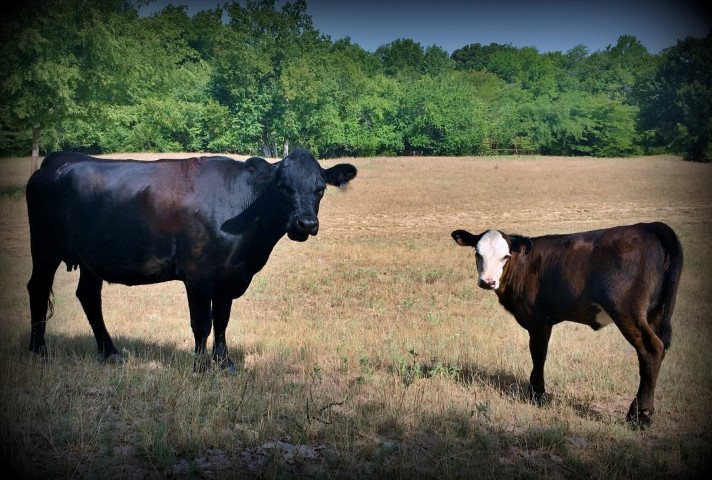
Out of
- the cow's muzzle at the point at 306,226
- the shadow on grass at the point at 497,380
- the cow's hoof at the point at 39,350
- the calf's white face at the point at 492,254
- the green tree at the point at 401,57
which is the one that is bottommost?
the shadow on grass at the point at 497,380

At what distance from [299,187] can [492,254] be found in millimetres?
2186

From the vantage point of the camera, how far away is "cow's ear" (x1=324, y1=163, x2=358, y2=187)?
298 inches

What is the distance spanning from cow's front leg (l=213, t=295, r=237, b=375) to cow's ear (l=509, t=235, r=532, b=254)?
10.9 feet

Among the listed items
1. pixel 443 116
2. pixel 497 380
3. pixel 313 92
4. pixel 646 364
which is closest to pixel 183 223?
pixel 497 380

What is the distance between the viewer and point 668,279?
20.9ft

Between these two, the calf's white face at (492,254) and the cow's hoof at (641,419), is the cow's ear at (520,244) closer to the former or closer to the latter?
the calf's white face at (492,254)

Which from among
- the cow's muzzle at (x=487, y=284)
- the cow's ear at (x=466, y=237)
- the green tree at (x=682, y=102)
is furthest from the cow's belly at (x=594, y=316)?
the green tree at (x=682, y=102)

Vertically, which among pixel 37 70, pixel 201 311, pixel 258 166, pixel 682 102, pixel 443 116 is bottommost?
pixel 201 311

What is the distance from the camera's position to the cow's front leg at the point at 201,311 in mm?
7449

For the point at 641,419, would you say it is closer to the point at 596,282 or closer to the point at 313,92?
the point at 596,282

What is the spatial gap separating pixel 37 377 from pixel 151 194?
2.26 metres

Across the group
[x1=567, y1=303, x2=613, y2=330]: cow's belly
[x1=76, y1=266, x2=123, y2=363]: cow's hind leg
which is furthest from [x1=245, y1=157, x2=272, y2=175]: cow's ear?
[x1=567, y1=303, x2=613, y2=330]: cow's belly

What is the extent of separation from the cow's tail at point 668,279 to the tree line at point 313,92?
4.15 meters

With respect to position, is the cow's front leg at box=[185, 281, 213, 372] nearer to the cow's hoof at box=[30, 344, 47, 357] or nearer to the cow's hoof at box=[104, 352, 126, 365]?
the cow's hoof at box=[104, 352, 126, 365]
